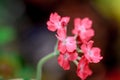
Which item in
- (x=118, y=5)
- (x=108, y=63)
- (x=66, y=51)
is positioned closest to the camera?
(x=66, y=51)

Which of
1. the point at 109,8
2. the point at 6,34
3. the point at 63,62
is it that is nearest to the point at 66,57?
the point at 63,62

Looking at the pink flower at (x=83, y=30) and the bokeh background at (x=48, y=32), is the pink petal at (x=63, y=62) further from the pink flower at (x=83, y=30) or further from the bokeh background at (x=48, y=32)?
the bokeh background at (x=48, y=32)

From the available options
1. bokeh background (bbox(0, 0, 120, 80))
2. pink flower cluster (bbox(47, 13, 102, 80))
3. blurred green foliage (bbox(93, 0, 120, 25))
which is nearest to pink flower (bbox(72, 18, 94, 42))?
pink flower cluster (bbox(47, 13, 102, 80))

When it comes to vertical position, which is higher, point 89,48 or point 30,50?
point 30,50

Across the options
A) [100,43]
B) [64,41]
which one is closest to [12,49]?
[100,43]

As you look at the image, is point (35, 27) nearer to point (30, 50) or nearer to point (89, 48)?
point (30, 50)

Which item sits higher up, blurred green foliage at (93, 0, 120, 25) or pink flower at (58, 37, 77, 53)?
blurred green foliage at (93, 0, 120, 25)

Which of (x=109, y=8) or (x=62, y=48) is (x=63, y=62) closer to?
(x=62, y=48)

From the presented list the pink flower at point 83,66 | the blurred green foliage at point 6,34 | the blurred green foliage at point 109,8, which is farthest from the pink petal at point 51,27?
the blurred green foliage at point 109,8

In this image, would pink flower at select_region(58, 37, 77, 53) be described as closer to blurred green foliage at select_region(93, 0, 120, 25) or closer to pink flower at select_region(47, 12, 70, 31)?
pink flower at select_region(47, 12, 70, 31)
